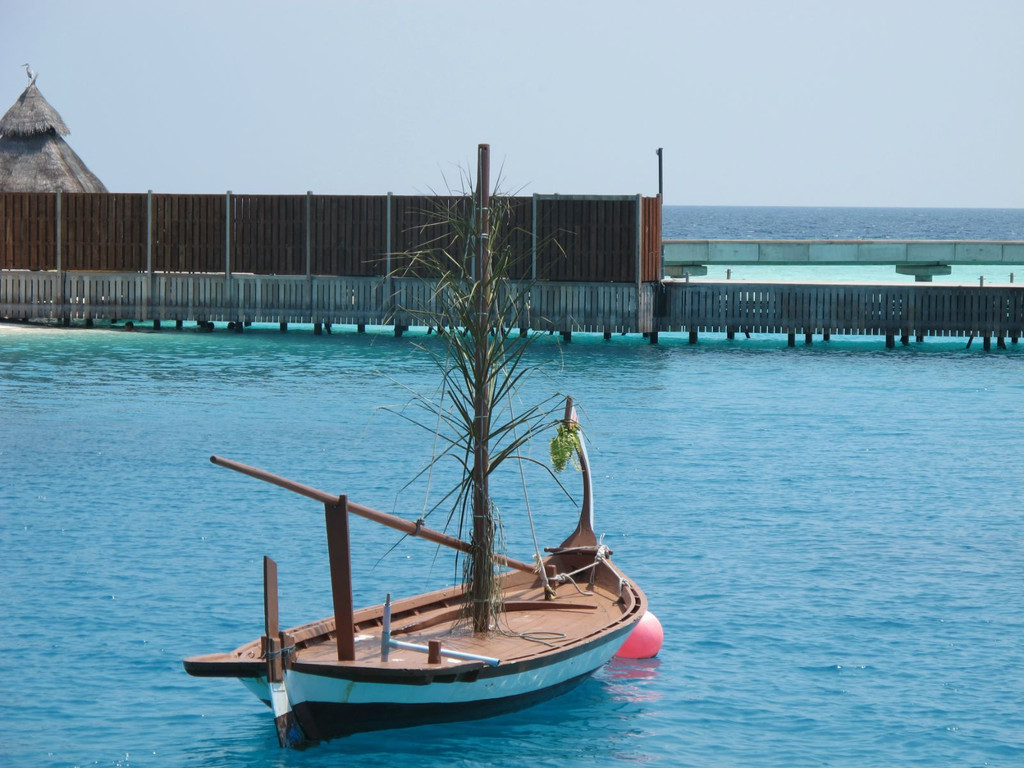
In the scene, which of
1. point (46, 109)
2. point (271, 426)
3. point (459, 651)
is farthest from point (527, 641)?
point (46, 109)

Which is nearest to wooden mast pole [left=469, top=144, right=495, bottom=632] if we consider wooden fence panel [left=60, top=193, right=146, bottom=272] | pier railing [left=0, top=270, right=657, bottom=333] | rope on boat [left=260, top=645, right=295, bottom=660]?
rope on boat [left=260, top=645, right=295, bottom=660]

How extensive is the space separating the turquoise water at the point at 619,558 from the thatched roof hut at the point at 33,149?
19.2m

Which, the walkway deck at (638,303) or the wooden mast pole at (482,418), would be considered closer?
the wooden mast pole at (482,418)

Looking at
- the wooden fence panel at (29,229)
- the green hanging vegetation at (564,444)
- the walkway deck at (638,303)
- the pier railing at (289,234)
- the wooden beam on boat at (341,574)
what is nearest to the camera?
the wooden beam on boat at (341,574)

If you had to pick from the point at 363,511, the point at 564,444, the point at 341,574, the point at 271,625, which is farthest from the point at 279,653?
the point at 564,444

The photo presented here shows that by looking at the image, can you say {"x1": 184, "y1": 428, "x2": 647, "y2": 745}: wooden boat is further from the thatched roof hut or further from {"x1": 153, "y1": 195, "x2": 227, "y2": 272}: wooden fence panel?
the thatched roof hut

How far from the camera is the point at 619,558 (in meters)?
18.1

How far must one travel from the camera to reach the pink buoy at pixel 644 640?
13.9 meters

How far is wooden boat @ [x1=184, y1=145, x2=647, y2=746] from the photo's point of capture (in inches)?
421

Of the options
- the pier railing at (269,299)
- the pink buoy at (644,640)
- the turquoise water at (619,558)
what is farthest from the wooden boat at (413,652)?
the pier railing at (269,299)

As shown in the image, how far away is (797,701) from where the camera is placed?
12.9m

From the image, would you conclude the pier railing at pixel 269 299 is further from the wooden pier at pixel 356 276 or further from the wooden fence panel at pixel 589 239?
the wooden fence panel at pixel 589 239

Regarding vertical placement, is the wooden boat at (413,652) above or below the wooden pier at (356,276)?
below

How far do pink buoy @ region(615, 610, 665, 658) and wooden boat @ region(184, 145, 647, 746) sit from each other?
2.06 feet
